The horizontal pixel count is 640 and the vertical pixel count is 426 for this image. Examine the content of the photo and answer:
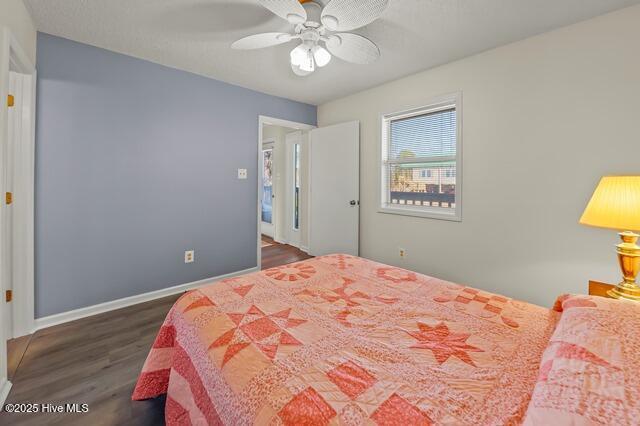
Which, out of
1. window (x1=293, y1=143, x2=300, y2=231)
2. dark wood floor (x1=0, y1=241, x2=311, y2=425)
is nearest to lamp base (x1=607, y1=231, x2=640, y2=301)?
dark wood floor (x1=0, y1=241, x2=311, y2=425)

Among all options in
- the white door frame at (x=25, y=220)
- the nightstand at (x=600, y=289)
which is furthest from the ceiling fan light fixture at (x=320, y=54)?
the nightstand at (x=600, y=289)

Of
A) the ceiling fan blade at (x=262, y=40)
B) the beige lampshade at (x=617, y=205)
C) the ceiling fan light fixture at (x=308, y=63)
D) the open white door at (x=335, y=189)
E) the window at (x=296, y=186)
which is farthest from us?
the window at (x=296, y=186)

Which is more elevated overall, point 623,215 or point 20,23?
point 20,23

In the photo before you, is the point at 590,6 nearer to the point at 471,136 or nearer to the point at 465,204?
the point at 471,136

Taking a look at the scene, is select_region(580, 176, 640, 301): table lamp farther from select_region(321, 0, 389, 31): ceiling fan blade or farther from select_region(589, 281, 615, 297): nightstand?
select_region(321, 0, 389, 31): ceiling fan blade

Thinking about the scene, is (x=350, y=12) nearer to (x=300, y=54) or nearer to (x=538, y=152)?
(x=300, y=54)

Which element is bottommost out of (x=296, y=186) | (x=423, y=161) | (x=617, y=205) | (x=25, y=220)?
(x=25, y=220)

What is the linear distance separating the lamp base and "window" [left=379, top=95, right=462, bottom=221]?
129 cm

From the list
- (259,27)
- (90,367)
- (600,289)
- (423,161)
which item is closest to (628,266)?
(600,289)

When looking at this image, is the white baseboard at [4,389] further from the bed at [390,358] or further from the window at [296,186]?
the window at [296,186]

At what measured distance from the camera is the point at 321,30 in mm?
1883

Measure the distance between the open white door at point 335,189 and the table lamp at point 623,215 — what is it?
7.80 feet

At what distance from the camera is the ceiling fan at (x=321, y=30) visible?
1.51 meters

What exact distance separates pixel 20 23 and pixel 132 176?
1.22 metres
